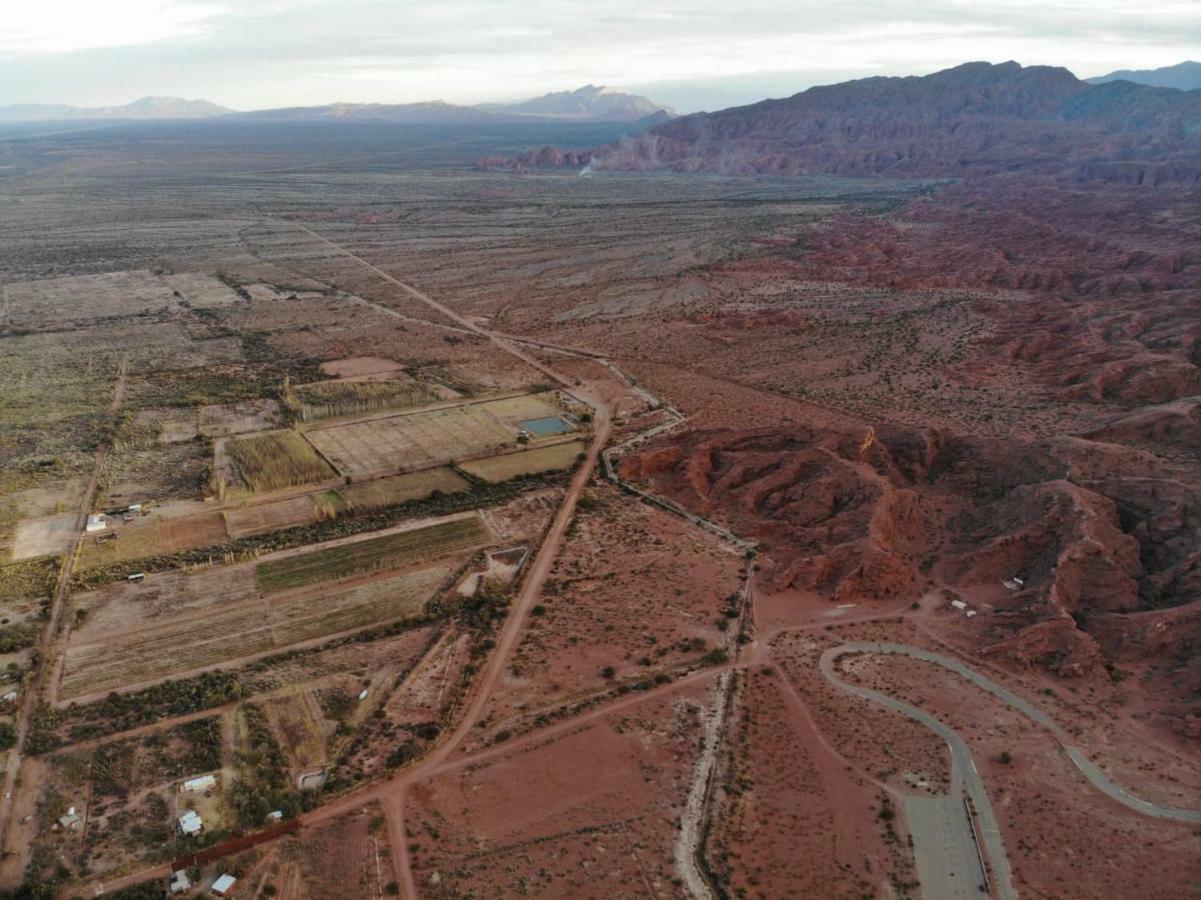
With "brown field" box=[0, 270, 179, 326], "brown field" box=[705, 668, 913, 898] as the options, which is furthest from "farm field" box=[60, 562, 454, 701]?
"brown field" box=[0, 270, 179, 326]

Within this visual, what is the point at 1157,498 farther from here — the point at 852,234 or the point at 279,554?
the point at 852,234

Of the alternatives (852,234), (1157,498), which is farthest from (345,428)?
(852,234)

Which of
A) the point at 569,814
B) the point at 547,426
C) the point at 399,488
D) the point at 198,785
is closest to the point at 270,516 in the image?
the point at 399,488

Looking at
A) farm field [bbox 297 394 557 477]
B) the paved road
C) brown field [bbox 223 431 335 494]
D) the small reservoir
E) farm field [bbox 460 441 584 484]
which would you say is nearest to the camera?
the paved road

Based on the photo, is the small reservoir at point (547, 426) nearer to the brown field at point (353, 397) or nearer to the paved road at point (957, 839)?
the brown field at point (353, 397)

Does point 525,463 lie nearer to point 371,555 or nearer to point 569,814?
point 371,555

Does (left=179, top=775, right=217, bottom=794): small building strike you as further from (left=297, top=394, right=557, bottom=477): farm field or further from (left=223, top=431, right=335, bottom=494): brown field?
(left=297, top=394, right=557, bottom=477): farm field

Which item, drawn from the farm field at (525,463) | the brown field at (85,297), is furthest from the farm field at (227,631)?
the brown field at (85,297)
